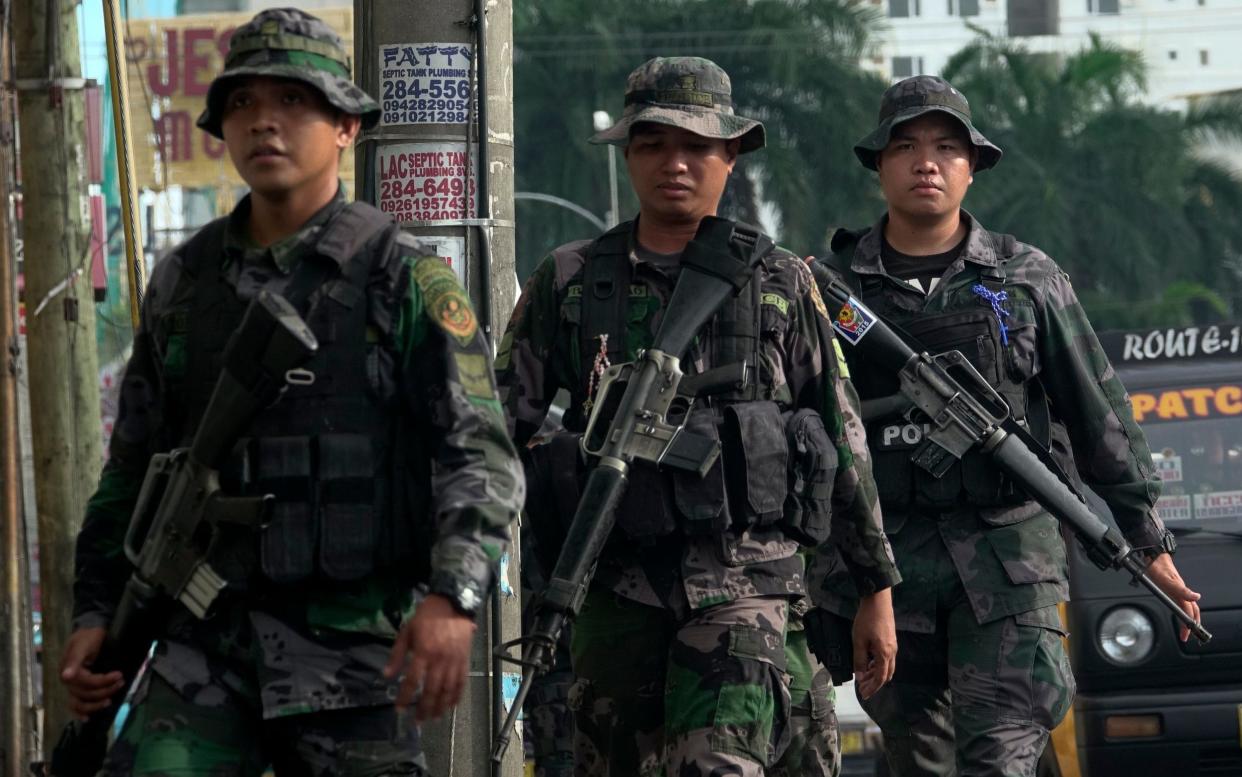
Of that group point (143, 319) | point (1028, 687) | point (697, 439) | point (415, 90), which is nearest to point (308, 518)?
point (143, 319)

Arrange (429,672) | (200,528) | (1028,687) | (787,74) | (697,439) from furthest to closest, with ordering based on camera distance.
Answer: (787,74) < (1028,687) < (697,439) < (200,528) < (429,672)

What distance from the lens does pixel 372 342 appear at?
4.15 metres

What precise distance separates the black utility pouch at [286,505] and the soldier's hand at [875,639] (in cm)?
197

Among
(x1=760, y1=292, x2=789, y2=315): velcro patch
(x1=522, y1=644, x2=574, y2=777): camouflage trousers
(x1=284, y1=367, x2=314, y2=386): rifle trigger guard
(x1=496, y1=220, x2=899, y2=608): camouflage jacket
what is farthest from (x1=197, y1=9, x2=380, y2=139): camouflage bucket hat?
(x1=522, y1=644, x2=574, y2=777): camouflage trousers

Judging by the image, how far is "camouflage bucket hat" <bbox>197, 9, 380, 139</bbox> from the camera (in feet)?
13.6

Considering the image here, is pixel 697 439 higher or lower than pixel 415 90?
lower

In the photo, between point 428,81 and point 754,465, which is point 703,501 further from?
point 428,81

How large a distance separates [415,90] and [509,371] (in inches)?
44.1

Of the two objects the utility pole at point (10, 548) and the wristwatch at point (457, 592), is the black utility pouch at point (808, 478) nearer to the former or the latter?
the wristwatch at point (457, 592)

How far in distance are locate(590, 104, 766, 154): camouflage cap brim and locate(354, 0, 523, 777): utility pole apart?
0.82 meters

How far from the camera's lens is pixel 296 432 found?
4102 mm

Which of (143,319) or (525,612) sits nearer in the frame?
(143,319)

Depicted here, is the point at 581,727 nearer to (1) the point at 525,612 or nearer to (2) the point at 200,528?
(1) the point at 525,612

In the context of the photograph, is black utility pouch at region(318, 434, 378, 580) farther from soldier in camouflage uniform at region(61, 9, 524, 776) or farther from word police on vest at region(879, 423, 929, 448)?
word police on vest at region(879, 423, 929, 448)
